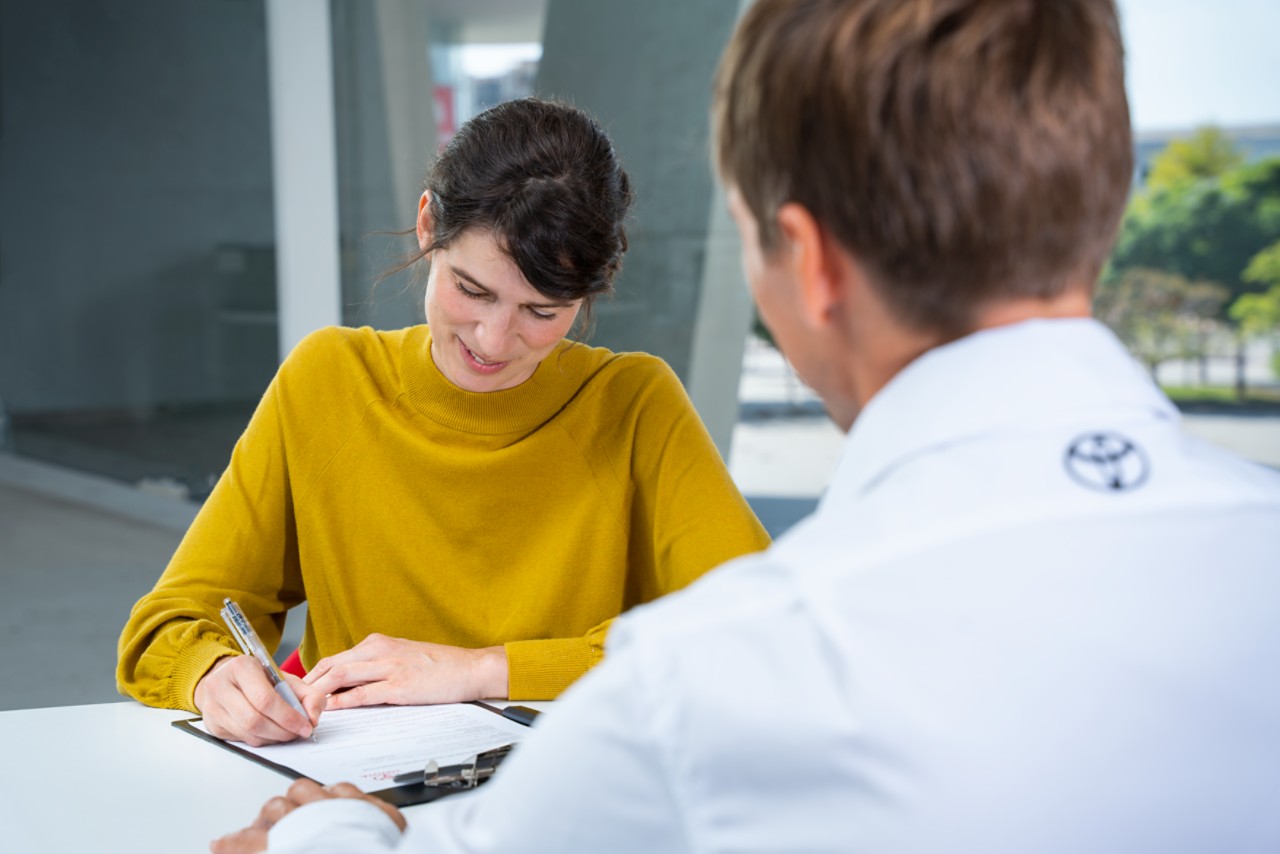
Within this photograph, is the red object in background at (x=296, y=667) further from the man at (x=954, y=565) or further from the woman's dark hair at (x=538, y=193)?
the man at (x=954, y=565)

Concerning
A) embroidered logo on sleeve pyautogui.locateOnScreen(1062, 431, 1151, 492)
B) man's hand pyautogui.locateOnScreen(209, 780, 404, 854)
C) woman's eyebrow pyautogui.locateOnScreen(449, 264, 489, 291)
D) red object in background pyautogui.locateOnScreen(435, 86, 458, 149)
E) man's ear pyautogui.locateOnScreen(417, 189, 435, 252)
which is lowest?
man's hand pyautogui.locateOnScreen(209, 780, 404, 854)

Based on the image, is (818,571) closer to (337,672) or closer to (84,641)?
(337,672)

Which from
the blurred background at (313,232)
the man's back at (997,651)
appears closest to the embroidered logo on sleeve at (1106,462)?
the man's back at (997,651)

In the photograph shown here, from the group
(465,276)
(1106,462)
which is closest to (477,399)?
(465,276)

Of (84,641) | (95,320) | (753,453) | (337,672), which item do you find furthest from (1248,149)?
(95,320)

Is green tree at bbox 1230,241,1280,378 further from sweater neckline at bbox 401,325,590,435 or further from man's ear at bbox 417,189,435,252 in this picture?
man's ear at bbox 417,189,435,252

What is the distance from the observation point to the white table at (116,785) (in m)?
1.04

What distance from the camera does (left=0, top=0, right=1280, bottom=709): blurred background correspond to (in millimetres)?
3801

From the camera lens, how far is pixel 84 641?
13.8 feet

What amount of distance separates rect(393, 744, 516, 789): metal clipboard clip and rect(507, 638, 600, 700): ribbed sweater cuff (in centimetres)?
29

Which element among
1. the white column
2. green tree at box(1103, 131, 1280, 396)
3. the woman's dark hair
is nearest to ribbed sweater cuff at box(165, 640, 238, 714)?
the woman's dark hair

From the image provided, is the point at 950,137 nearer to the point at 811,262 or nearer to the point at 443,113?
the point at 811,262

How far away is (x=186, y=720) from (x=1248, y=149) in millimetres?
3524

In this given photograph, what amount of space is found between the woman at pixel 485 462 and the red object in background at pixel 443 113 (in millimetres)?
2564
